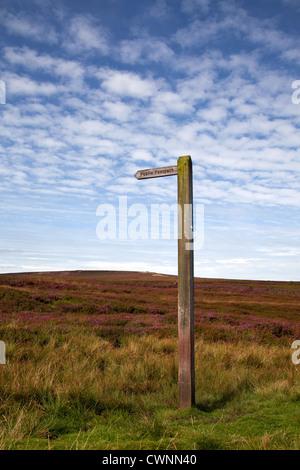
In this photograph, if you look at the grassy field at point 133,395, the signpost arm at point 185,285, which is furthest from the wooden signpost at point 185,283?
the grassy field at point 133,395

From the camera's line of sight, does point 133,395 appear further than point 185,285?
Yes

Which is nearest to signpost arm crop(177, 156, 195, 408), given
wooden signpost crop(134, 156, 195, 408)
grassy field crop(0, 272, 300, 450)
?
wooden signpost crop(134, 156, 195, 408)

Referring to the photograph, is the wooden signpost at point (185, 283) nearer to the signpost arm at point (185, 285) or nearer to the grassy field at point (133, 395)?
the signpost arm at point (185, 285)

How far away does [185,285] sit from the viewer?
17.6ft

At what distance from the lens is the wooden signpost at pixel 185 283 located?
17.3 feet

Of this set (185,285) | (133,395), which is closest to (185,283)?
(185,285)

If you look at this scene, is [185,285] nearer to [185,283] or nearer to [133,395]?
[185,283]

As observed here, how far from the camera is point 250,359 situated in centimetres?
809

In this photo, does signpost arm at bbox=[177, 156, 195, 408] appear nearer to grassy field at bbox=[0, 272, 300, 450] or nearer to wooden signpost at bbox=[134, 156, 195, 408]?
wooden signpost at bbox=[134, 156, 195, 408]

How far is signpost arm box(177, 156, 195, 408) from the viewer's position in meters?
5.28

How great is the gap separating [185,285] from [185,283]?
1.3 inches

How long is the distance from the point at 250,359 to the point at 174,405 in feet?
11.4
